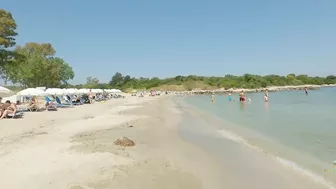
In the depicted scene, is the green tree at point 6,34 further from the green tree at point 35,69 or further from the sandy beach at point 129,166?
the sandy beach at point 129,166

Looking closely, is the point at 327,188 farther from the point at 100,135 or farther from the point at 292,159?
the point at 100,135

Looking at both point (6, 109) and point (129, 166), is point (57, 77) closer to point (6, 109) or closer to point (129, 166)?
point (6, 109)

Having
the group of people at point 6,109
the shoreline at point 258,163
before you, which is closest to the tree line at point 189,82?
the group of people at point 6,109

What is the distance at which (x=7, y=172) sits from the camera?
20.8 feet

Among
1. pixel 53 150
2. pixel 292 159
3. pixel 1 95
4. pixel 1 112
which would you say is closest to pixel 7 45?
pixel 1 95

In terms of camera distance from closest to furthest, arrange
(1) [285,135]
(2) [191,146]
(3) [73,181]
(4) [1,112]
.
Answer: (3) [73,181], (2) [191,146], (1) [285,135], (4) [1,112]

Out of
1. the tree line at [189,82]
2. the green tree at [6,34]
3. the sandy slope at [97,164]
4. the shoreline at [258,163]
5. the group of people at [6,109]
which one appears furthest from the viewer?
the tree line at [189,82]

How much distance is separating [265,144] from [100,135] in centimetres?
676

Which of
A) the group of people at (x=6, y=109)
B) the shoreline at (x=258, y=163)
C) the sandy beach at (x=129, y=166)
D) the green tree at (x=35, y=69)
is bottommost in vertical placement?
the shoreline at (x=258, y=163)

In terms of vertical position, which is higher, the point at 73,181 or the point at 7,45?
the point at 7,45

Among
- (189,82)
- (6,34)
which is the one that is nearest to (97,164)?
(6,34)

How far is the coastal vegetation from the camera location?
30.4 m

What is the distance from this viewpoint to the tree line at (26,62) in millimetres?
29834

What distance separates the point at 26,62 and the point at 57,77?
9.88 m
